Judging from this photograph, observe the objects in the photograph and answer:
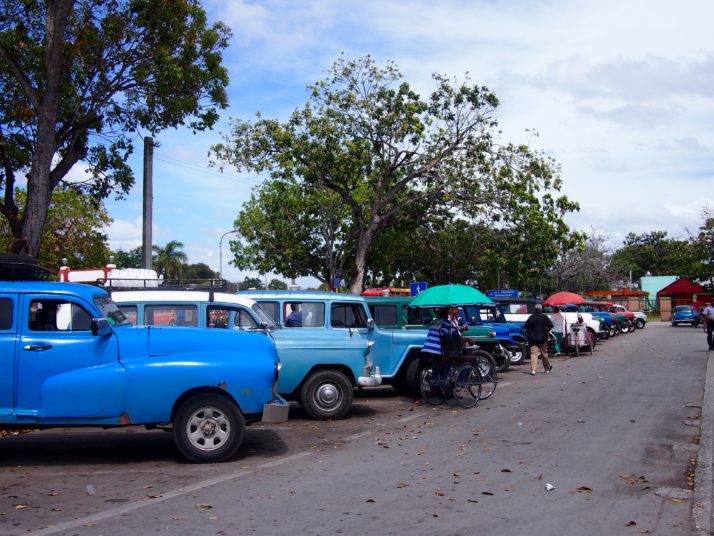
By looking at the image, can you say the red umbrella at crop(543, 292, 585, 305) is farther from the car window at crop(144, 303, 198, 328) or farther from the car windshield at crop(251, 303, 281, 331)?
the car window at crop(144, 303, 198, 328)

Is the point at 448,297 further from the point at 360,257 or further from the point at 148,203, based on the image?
the point at 360,257

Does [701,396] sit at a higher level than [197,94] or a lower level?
lower

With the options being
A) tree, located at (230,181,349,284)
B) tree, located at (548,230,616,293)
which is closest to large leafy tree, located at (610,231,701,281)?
tree, located at (548,230,616,293)

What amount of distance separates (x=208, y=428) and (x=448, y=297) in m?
7.62

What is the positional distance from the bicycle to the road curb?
12.5 ft

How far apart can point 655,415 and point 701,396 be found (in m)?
2.79

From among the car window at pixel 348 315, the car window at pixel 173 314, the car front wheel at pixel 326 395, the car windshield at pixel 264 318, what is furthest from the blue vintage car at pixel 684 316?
the car window at pixel 173 314

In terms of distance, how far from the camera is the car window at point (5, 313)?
7973mm

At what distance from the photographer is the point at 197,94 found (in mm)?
15875

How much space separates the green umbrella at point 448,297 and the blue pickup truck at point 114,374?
6.86 m

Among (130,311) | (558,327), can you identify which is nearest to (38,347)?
(130,311)

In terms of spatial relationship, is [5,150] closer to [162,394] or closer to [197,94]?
[197,94]

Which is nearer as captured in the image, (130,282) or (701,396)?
(701,396)

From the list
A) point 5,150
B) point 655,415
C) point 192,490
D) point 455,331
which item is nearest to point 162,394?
point 192,490
